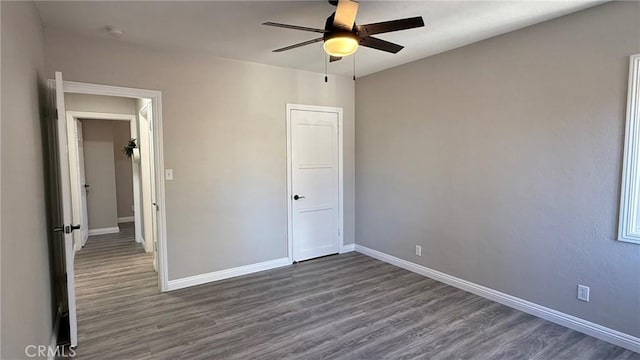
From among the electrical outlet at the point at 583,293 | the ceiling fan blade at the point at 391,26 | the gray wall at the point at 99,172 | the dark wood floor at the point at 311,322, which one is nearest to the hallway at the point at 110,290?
the dark wood floor at the point at 311,322

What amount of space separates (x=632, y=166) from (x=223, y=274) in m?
4.00

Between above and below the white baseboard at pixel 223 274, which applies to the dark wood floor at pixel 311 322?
below

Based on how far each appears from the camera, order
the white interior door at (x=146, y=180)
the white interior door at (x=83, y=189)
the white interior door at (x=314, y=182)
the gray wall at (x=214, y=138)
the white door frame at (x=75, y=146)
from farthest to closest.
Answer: the white interior door at (x=83, y=189)
the white door frame at (x=75, y=146)
the white interior door at (x=146, y=180)
the white interior door at (x=314, y=182)
the gray wall at (x=214, y=138)

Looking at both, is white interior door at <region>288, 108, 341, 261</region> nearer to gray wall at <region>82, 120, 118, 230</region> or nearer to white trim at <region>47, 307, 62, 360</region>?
white trim at <region>47, 307, 62, 360</region>

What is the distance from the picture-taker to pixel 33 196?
217 centimetres

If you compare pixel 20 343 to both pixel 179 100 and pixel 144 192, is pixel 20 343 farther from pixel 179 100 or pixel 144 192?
pixel 144 192

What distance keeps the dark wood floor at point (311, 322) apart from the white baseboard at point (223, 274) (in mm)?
103

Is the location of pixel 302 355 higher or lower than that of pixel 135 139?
lower

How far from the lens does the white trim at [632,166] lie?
242cm

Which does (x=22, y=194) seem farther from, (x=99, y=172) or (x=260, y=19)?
(x=99, y=172)

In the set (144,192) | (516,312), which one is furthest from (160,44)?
(516,312)

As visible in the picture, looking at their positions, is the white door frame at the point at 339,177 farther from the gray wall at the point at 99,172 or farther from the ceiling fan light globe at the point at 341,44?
the gray wall at the point at 99,172

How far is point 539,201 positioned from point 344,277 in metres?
2.21

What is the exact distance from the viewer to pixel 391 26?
2213 mm
